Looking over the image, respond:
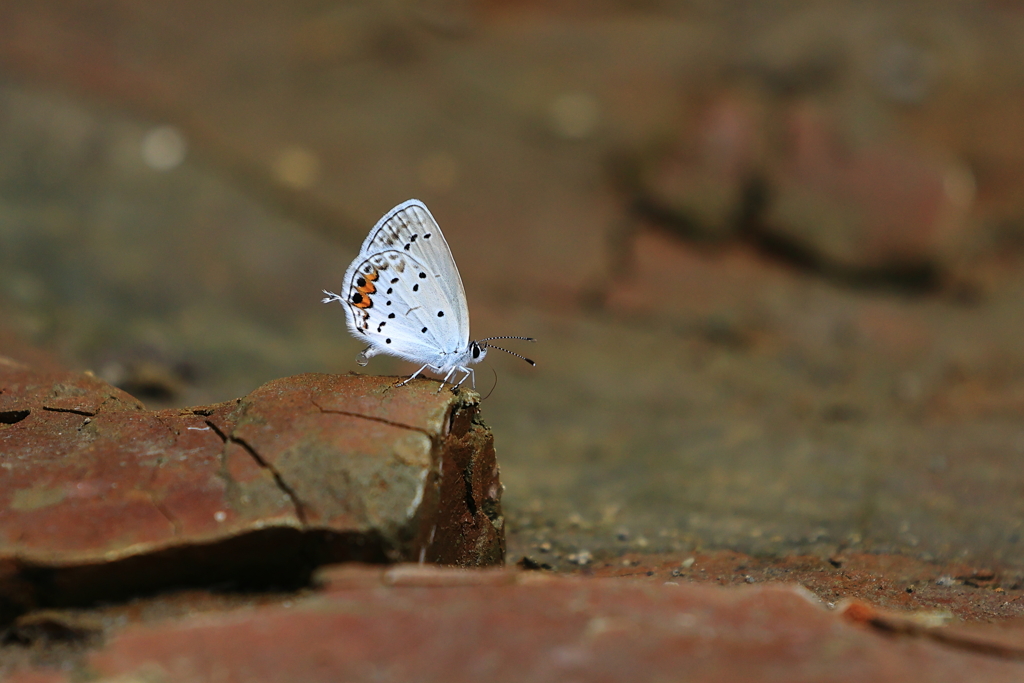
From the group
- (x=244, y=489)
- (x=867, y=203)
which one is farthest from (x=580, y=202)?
(x=244, y=489)

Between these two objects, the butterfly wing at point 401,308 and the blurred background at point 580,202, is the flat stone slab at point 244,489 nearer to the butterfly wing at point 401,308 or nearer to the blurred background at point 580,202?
the butterfly wing at point 401,308

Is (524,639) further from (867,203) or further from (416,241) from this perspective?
(867,203)

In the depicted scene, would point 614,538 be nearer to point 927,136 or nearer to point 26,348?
point 26,348

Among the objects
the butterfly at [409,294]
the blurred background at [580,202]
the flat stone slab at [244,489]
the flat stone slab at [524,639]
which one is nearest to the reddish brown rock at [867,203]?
the blurred background at [580,202]

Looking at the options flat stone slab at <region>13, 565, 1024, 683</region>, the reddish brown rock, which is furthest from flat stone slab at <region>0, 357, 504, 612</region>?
the reddish brown rock

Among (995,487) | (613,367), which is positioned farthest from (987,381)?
(613,367)

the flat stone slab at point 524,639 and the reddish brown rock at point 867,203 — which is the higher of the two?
the reddish brown rock at point 867,203
